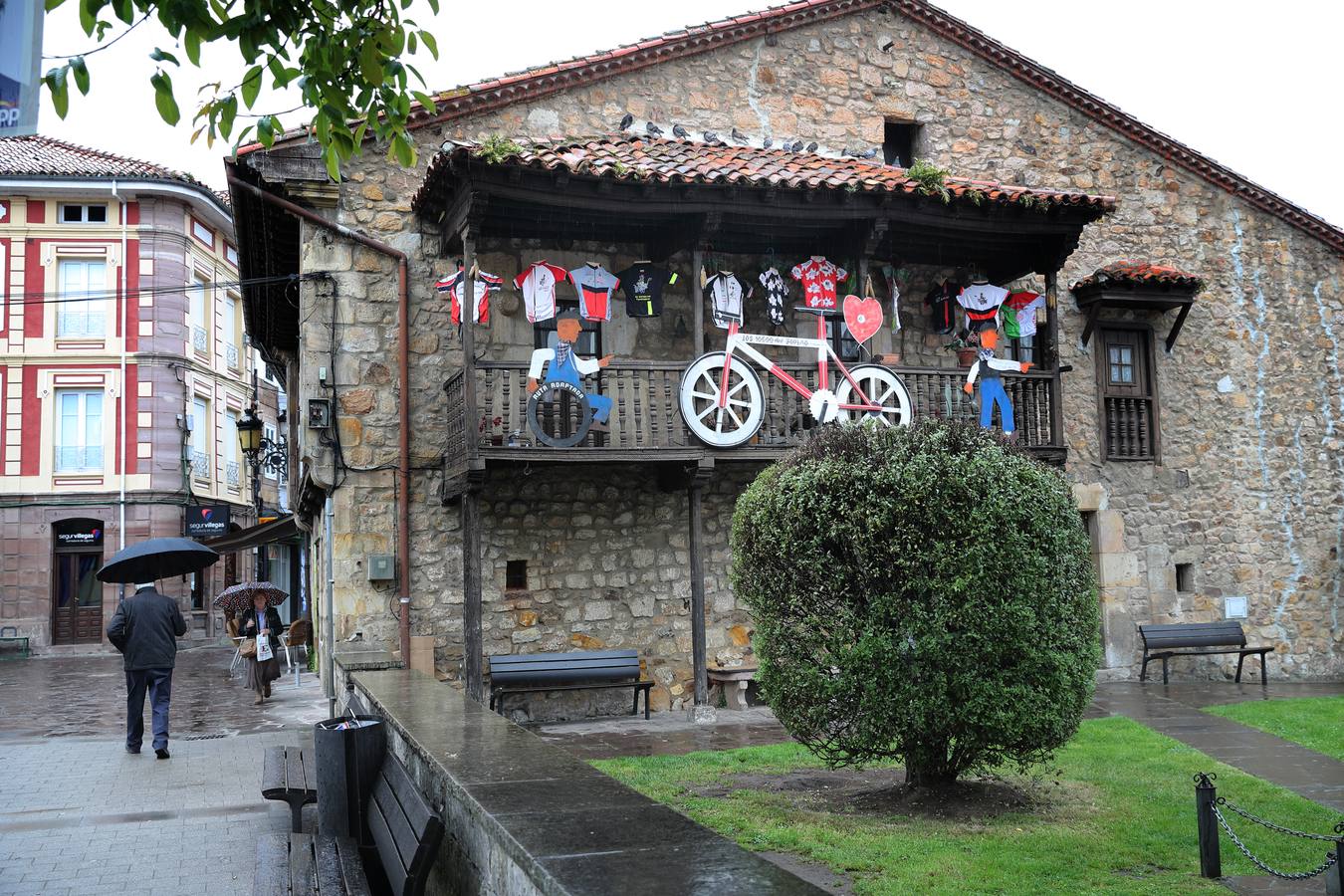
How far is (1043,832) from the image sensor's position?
21.9ft

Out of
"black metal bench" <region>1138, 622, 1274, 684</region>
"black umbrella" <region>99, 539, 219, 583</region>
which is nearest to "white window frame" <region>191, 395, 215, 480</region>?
"black umbrella" <region>99, 539, 219, 583</region>

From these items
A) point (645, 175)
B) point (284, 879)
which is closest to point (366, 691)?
point (284, 879)

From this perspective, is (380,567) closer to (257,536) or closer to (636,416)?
(636,416)

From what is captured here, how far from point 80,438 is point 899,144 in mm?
23079

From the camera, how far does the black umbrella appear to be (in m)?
10.7

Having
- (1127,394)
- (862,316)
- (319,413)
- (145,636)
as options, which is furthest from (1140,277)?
(145,636)

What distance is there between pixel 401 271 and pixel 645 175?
292 centimetres

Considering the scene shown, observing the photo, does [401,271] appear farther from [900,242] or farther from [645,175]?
[900,242]

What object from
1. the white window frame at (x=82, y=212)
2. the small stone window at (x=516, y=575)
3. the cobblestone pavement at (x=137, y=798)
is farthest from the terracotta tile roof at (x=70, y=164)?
the small stone window at (x=516, y=575)

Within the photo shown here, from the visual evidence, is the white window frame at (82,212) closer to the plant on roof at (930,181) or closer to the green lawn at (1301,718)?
the plant on roof at (930,181)

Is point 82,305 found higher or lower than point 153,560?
higher

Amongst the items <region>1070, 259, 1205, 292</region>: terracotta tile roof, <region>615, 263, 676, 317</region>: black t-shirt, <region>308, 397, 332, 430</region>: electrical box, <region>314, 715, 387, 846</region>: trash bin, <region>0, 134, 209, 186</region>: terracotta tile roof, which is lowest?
<region>314, 715, 387, 846</region>: trash bin

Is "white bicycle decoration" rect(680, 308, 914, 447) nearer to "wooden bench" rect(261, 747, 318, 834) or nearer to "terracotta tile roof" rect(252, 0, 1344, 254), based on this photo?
"terracotta tile roof" rect(252, 0, 1344, 254)

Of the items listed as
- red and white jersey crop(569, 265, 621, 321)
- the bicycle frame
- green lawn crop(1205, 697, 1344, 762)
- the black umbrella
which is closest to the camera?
green lawn crop(1205, 697, 1344, 762)
